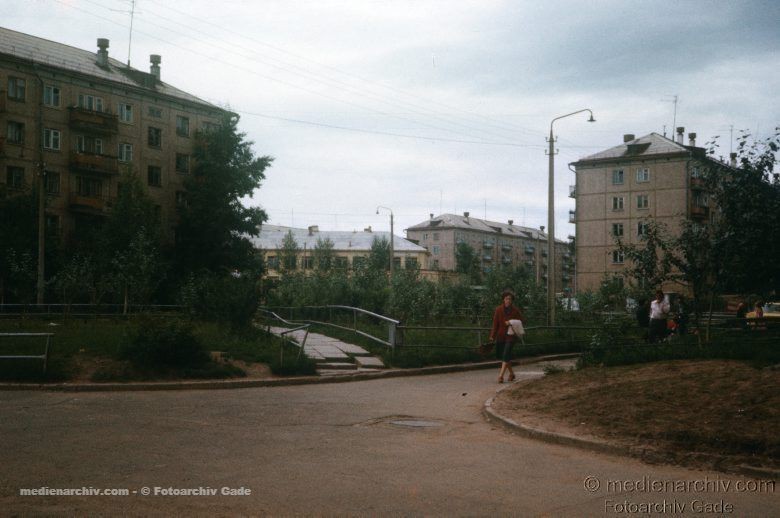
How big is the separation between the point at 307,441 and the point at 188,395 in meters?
4.90

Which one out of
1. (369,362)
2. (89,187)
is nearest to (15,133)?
(89,187)

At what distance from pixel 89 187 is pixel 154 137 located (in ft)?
22.2

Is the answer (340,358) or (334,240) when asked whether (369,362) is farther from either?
(334,240)

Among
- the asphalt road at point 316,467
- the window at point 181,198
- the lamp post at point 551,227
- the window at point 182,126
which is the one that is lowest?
the asphalt road at point 316,467

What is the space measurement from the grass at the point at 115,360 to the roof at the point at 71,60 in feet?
121

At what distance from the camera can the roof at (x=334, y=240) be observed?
333ft

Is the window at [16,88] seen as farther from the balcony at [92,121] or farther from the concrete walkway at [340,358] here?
the concrete walkway at [340,358]

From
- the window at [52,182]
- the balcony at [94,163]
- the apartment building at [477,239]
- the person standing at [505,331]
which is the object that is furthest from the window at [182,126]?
the apartment building at [477,239]

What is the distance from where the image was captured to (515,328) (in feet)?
49.6

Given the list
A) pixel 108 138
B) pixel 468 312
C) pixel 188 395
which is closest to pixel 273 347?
pixel 188 395

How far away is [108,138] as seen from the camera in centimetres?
5203

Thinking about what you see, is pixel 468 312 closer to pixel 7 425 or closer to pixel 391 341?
pixel 391 341

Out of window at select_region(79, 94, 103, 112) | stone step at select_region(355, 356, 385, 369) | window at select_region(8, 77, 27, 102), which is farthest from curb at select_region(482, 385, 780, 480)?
window at select_region(79, 94, 103, 112)

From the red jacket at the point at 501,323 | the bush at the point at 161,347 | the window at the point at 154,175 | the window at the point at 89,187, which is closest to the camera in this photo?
the bush at the point at 161,347
